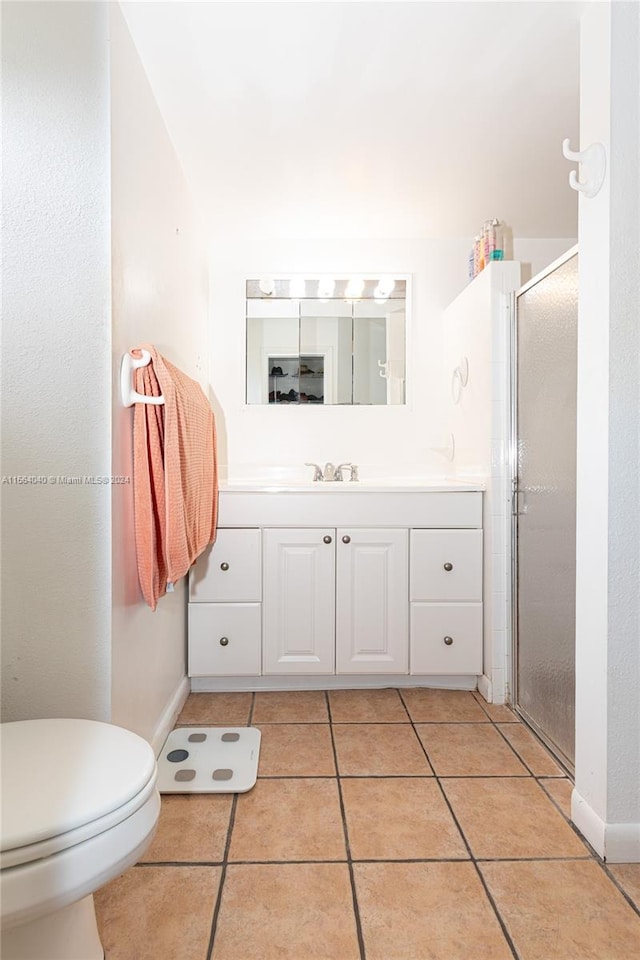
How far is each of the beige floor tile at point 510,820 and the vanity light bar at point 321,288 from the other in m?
2.19

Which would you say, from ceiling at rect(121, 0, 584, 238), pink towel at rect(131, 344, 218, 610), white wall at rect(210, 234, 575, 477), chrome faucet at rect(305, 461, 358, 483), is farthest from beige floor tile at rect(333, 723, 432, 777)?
ceiling at rect(121, 0, 584, 238)

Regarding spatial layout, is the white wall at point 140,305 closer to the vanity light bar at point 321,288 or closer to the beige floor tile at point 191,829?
the beige floor tile at point 191,829

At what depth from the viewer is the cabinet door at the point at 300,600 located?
2322 mm

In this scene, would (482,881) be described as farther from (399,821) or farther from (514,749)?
(514,749)

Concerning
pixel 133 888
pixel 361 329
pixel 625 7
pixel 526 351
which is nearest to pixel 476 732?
pixel 133 888

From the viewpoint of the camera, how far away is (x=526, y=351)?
2053 millimetres

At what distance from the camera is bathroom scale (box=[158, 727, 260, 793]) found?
1643 mm

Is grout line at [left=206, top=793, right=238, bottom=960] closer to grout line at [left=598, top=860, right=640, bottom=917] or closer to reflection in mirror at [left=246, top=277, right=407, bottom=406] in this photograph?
grout line at [left=598, top=860, right=640, bottom=917]

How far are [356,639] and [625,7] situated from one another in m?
2.09

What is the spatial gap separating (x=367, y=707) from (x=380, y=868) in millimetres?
908

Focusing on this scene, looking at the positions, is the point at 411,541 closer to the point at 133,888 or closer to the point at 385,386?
the point at 385,386

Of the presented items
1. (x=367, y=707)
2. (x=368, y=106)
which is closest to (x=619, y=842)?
(x=367, y=707)

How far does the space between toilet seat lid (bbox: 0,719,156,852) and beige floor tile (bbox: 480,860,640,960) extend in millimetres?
816

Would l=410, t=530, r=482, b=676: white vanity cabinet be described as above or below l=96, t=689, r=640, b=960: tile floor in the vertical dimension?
above
